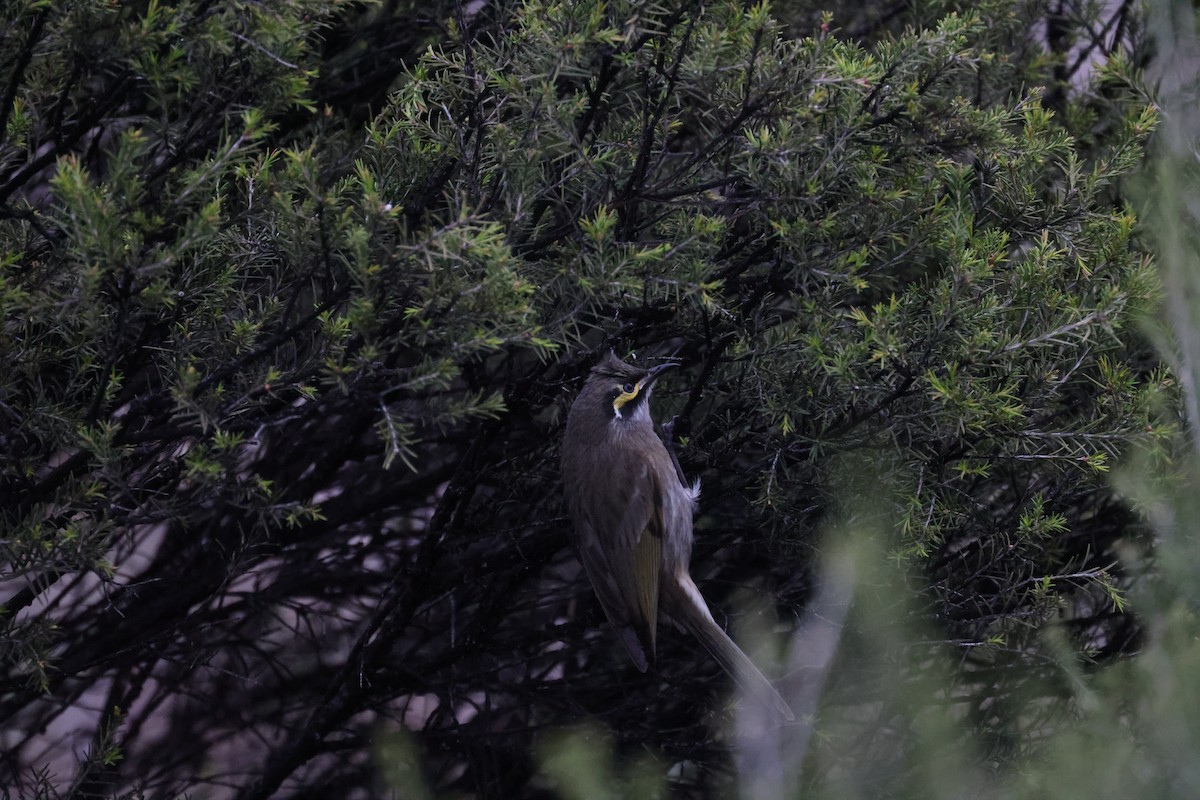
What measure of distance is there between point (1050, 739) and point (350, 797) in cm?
323

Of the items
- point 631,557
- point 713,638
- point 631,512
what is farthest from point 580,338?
point 713,638

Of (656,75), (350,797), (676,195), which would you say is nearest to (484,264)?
(676,195)

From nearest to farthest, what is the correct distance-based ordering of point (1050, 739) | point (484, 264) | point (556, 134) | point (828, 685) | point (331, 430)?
point (484, 264) → point (556, 134) → point (1050, 739) → point (828, 685) → point (331, 430)

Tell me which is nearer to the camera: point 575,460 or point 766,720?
point 766,720

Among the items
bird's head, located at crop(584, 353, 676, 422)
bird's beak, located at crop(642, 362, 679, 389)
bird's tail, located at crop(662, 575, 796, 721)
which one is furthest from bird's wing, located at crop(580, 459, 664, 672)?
bird's beak, located at crop(642, 362, 679, 389)

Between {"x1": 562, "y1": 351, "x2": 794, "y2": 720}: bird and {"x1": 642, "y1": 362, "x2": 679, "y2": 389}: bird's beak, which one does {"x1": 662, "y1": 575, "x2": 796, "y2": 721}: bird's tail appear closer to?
{"x1": 562, "y1": 351, "x2": 794, "y2": 720}: bird

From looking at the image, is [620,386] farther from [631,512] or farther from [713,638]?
[713,638]

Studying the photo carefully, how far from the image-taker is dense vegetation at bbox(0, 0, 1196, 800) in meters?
3.28

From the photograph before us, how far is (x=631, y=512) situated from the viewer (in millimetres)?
4656

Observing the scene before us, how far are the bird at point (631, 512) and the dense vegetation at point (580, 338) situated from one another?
0.13 m

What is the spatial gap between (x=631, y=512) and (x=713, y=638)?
59 centimetres

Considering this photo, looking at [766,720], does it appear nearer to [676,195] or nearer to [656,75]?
[676,195]

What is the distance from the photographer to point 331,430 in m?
5.12

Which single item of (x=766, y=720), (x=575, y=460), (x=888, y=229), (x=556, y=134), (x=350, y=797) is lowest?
(x=350, y=797)
